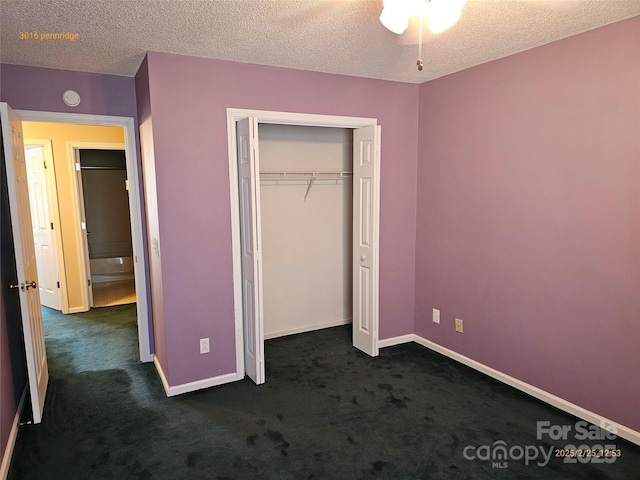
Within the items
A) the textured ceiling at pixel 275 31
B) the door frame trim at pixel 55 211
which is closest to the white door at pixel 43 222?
the door frame trim at pixel 55 211

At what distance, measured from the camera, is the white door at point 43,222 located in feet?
16.1

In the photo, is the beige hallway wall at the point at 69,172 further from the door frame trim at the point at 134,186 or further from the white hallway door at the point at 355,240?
the white hallway door at the point at 355,240

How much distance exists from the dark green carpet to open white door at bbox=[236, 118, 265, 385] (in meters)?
0.29

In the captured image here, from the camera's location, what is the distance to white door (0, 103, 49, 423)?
2.50 m

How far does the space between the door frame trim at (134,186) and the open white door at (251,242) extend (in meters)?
0.96

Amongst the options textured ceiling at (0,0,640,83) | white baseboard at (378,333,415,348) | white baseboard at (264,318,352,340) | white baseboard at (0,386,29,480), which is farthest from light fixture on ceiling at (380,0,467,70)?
white baseboard at (264,318,352,340)

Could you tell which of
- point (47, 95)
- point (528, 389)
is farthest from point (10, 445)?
point (528, 389)

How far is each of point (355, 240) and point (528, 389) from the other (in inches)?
71.1

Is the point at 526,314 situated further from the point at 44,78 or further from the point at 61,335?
the point at 61,335

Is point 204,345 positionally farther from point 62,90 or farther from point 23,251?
point 62,90

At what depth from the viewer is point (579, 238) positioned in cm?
264

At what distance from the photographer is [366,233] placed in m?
3.69

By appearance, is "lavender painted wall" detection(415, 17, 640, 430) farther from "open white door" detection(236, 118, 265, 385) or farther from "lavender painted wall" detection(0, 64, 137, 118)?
"lavender painted wall" detection(0, 64, 137, 118)

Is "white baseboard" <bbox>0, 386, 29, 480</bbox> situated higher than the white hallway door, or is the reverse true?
the white hallway door
